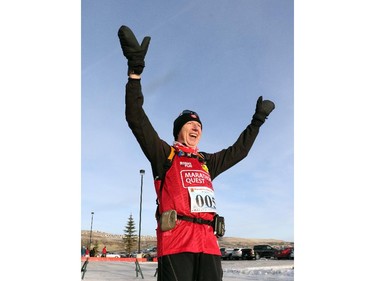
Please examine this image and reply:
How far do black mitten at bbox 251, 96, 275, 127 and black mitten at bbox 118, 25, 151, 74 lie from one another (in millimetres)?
1470

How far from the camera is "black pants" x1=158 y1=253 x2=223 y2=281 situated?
10.1 feet

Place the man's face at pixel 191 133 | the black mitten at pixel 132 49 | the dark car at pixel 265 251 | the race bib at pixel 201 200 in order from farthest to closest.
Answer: the dark car at pixel 265 251, the man's face at pixel 191 133, the race bib at pixel 201 200, the black mitten at pixel 132 49

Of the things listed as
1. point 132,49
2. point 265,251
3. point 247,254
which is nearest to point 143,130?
point 132,49

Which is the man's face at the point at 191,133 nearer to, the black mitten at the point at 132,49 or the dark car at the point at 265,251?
the black mitten at the point at 132,49

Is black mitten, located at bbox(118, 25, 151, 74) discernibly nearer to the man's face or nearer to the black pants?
the man's face

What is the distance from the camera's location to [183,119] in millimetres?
3730

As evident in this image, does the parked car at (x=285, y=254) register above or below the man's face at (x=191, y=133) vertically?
below

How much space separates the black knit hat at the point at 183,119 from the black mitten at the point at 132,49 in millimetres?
749

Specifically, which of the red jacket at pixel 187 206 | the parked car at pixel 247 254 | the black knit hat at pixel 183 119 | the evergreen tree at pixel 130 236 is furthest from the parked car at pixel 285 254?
the evergreen tree at pixel 130 236

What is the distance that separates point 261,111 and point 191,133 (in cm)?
90

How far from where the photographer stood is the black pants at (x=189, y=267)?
306 centimetres
